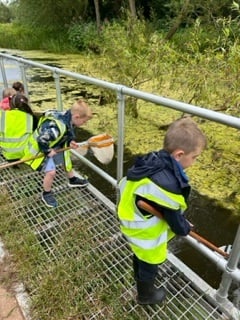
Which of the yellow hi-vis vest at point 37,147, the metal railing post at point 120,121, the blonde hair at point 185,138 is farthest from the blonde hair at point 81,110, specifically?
the blonde hair at point 185,138

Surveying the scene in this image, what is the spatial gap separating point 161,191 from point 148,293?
62 centimetres

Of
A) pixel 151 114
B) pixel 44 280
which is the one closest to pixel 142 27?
pixel 151 114

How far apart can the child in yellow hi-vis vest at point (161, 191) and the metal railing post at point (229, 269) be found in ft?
0.69

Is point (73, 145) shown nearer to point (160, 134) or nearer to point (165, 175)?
point (165, 175)

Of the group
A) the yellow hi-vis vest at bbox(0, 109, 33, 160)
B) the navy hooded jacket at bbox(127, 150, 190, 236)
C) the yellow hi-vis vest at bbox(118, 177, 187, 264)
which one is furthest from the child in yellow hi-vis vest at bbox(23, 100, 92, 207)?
the navy hooded jacket at bbox(127, 150, 190, 236)

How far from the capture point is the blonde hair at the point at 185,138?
3.82 feet

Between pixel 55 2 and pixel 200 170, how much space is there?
13418 millimetres

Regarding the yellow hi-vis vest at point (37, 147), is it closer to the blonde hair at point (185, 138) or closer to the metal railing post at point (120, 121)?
the metal railing post at point (120, 121)

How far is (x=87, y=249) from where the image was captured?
72.1 inches

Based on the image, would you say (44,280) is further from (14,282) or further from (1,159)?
(1,159)

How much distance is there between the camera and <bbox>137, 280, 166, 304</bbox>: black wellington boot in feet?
4.63

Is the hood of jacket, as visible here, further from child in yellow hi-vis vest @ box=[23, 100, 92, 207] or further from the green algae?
the green algae

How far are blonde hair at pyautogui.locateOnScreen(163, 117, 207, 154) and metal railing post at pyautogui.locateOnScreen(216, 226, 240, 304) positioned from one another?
15.8 inches

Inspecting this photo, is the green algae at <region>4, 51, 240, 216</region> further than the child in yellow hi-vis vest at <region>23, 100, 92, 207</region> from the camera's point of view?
Yes
